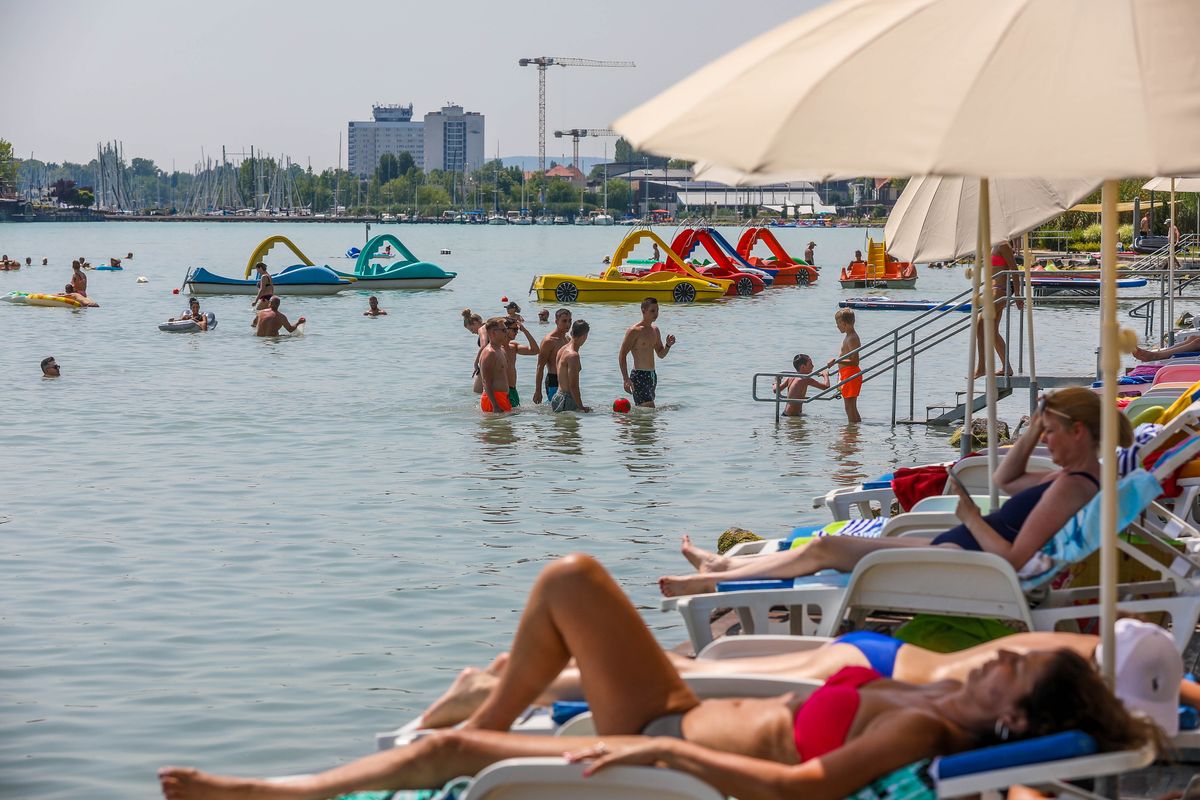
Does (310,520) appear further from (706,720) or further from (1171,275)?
(1171,275)

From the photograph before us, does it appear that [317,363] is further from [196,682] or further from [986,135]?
[986,135]

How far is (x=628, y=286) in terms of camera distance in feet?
137

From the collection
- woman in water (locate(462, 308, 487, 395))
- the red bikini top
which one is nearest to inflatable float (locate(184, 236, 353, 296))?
woman in water (locate(462, 308, 487, 395))

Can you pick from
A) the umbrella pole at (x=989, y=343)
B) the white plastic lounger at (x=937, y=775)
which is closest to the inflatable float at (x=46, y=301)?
the umbrella pole at (x=989, y=343)

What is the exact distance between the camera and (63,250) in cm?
10356

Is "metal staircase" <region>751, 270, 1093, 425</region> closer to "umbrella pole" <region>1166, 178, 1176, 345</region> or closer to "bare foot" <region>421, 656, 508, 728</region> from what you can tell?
"umbrella pole" <region>1166, 178, 1176, 345</region>

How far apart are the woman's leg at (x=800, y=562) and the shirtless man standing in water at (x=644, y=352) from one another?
10722mm

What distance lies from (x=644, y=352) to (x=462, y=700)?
525 inches

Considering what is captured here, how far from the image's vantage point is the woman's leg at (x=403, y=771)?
12.6ft

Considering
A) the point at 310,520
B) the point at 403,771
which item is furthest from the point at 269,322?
the point at 403,771

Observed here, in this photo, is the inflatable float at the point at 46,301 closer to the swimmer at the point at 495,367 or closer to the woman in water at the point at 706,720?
the swimmer at the point at 495,367

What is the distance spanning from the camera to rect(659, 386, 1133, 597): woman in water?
5207 millimetres

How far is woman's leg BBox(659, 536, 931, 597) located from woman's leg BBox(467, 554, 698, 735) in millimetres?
1707

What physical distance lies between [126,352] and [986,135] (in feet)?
90.2
